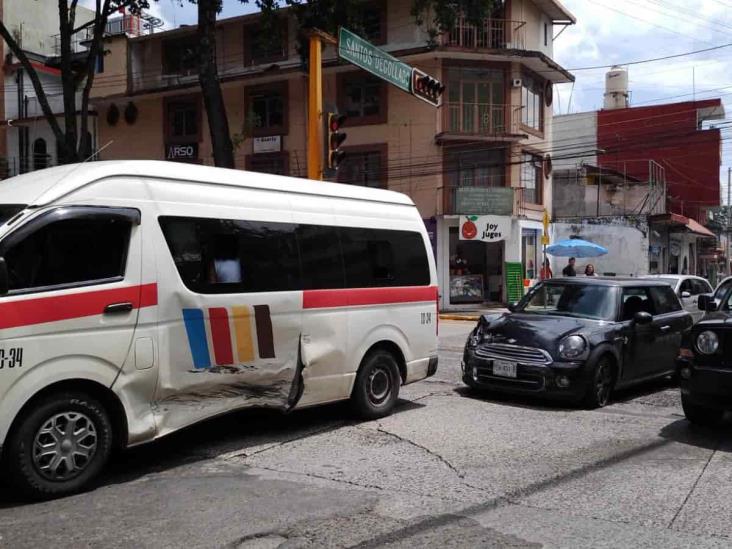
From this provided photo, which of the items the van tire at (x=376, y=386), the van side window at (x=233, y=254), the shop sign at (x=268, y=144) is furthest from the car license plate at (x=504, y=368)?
the shop sign at (x=268, y=144)

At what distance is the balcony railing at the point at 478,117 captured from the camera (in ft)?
92.7

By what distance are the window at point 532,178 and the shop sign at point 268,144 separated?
10704 mm

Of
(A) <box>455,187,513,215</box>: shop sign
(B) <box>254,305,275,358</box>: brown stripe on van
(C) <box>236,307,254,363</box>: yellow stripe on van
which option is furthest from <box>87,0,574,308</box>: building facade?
(C) <box>236,307,254,363</box>: yellow stripe on van

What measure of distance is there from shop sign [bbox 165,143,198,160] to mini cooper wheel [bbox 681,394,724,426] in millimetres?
28826

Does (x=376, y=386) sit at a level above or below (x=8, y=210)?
below

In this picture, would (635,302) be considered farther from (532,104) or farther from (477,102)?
(532,104)

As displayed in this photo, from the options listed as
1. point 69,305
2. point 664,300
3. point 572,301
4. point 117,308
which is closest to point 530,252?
point 664,300

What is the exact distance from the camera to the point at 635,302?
9242mm

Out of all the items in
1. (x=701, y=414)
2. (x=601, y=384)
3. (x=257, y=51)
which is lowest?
(x=701, y=414)

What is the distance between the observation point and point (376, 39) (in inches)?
1138

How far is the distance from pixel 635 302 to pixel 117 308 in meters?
6.83

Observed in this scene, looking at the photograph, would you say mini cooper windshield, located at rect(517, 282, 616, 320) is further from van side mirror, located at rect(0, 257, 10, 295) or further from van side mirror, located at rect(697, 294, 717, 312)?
van side mirror, located at rect(0, 257, 10, 295)

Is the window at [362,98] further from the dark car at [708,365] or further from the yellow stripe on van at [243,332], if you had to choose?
the yellow stripe on van at [243,332]

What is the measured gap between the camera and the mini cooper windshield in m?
8.84
